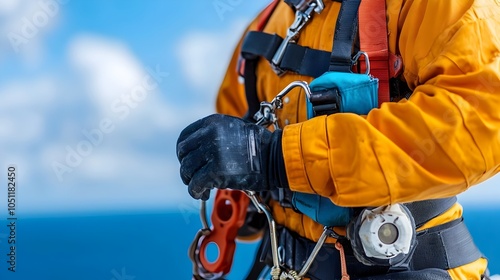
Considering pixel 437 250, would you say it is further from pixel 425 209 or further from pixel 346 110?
pixel 346 110

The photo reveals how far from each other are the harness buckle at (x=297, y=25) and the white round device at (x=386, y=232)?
1.10ft

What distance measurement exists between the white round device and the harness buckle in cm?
34

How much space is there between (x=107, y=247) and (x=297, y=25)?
3.25 feet

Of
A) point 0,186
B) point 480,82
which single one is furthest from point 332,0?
point 0,186

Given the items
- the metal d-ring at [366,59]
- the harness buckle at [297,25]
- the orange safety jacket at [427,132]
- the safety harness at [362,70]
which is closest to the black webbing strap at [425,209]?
the safety harness at [362,70]

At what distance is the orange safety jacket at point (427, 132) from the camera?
681 millimetres

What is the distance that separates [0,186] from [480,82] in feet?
3.56

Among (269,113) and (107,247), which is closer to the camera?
(269,113)

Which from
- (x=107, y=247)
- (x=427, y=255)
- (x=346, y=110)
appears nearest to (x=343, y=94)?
(x=346, y=110)

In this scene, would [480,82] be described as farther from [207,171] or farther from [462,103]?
[207,171]

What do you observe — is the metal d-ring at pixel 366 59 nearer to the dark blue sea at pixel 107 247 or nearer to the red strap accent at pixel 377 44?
the red strap accent at pixel 377 44

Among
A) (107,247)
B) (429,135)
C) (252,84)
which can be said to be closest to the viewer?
(429,135)

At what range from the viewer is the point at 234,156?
76 centimetres

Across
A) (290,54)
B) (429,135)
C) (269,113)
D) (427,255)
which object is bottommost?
(427,255)
